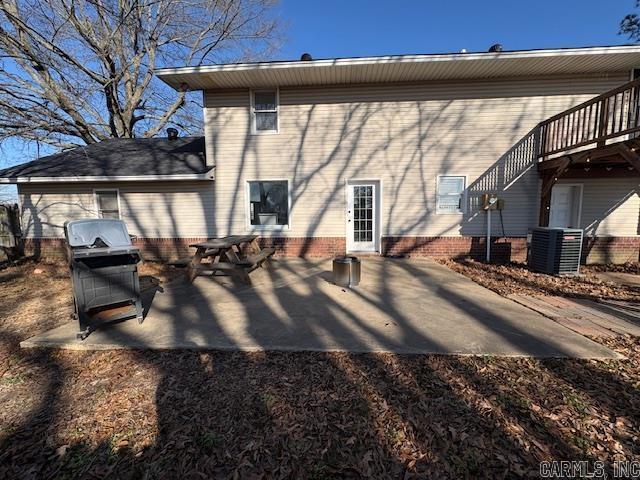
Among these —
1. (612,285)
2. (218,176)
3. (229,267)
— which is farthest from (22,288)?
(612,285)

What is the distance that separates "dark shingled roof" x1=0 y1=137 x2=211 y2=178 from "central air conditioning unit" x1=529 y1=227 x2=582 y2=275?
8.91m

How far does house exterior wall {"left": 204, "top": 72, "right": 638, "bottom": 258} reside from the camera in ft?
26.9

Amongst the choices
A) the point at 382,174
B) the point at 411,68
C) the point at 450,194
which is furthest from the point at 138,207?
the point at 450,194

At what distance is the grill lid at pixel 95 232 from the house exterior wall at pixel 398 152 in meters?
4.90

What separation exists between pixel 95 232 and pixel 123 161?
6929 mm

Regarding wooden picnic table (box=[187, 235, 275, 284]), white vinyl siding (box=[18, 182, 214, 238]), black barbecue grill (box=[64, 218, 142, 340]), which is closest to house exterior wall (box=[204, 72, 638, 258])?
white vinyl siding (box=[18, 182, 214, 238])

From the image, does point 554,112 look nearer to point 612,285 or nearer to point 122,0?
Answer: point 612,285

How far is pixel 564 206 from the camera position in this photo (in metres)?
8.54

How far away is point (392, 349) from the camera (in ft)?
10.7

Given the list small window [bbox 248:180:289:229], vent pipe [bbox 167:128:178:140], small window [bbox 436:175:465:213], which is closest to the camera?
small window [bbox 436:175:465:213]

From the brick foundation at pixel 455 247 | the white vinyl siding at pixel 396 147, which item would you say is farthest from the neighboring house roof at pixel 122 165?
the brick foundation at pixel 455 247

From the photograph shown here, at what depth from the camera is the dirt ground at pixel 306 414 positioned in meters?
1.89

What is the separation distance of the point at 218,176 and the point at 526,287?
8208mm

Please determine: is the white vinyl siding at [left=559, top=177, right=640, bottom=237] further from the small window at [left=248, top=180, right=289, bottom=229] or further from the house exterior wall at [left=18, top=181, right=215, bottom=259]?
the house exterior wall at [left=18, top=181, right=215, bottom=259]
